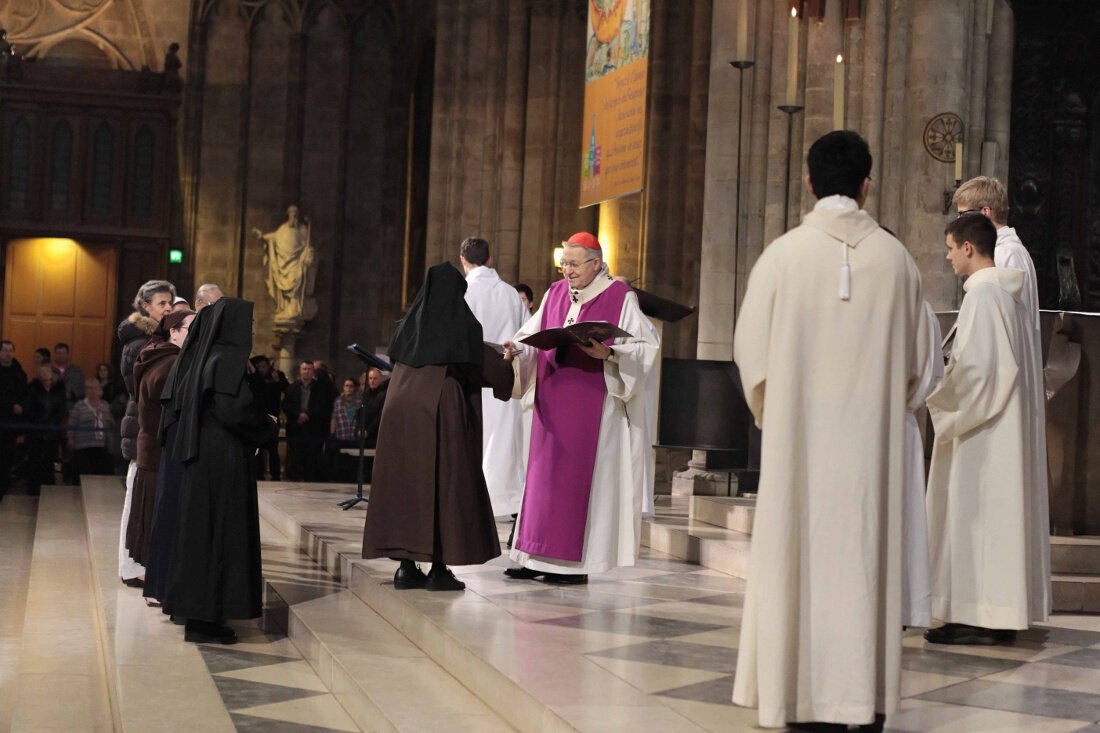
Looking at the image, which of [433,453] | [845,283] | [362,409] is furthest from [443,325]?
[362,409]

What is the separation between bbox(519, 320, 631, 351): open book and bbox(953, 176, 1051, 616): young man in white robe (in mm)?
1556

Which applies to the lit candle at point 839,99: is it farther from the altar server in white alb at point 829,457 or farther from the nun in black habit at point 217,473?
the altar server in white alb at point 829,457

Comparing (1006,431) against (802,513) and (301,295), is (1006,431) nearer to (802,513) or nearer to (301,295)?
(802,513)

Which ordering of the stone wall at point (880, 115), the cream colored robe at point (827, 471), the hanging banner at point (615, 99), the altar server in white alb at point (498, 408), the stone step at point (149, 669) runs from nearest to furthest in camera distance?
the cream colored robe at point (827, 471) < the stone step at point (149, 669) < the altar server in white alb at point (498, 408) < the stone wall at point (880, 115) < the hanging banner at point (615, 99)

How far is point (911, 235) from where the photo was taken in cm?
925

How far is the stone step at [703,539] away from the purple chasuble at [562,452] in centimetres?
94

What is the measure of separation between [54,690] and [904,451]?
3781mm

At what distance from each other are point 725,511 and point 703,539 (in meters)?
0.64

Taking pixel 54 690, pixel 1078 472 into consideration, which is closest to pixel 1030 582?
pixel 1078 472

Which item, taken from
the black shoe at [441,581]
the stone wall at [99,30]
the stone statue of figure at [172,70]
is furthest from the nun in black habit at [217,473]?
the stone wall at [99,30]

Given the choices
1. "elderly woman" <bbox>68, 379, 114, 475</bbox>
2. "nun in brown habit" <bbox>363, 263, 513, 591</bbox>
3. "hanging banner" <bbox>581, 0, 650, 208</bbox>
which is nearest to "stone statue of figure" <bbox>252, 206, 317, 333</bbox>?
"elderly woman" <bbox>68, 379, 114, 475</bbox>

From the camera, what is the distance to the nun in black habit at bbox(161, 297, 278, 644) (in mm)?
6023

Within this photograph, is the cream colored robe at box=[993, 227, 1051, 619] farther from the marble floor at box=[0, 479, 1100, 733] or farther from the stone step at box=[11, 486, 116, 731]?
the stone step at box=[11, 486, 116, 731]

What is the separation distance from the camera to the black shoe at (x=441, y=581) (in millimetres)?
6387
